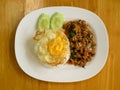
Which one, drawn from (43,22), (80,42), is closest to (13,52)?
(43,22)

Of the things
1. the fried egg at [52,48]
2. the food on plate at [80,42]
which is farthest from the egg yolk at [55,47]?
the food on plate at [80,42]

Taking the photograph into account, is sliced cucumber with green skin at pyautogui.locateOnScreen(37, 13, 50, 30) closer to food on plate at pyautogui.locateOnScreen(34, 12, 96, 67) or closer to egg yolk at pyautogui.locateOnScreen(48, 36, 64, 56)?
food on plate at pyautogui.locateOnScreen(34, 12, 96, 67)

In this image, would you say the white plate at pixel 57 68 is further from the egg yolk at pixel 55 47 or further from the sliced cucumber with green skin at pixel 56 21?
the egg yolk at pixel 55 47

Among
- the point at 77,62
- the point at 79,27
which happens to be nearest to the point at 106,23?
the point at 79,27

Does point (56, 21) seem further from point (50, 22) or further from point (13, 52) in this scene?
point (13, 52)

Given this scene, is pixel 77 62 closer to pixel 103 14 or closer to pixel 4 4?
pixel 103 14

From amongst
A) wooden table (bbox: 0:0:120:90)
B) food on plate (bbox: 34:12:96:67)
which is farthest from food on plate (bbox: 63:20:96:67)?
wooden table (bbox: 0:0:120:90)
